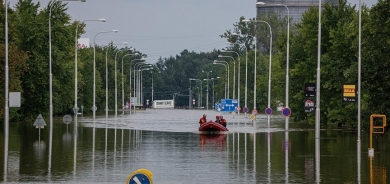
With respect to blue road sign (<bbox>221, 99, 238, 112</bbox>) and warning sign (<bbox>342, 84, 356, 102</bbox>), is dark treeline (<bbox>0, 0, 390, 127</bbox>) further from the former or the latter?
blue road sign (<bbox>221, 99, 238, 112</bbox>)

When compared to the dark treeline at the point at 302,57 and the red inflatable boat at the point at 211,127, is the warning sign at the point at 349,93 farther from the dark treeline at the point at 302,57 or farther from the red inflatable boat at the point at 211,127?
the red inflatable boat at the point at 211,127

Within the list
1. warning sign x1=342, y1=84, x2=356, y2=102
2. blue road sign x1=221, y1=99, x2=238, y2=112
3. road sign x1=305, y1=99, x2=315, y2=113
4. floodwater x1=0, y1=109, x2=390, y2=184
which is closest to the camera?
floodwater x1=0, y1=109, x2=390, y2=184

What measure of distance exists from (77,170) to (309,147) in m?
16.9

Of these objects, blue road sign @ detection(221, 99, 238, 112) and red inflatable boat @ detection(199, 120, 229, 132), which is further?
blue road sign @ detection(221, 99, 238, 112)

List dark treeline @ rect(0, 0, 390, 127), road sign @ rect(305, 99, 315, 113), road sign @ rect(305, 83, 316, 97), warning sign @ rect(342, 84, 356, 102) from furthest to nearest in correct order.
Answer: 1. road sign @ rect(305, 99, 315, 113)
2. road sign @ rect(305, 83, 316, 97)
3. dark treeline @ rect(0, 0, 390, 127)
4. warning sign @ rect(342, 84, 356, 102)

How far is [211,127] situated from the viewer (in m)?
60.9

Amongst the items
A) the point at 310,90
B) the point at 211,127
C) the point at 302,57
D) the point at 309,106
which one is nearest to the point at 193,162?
the point at 310,90

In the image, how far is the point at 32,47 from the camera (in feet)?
266

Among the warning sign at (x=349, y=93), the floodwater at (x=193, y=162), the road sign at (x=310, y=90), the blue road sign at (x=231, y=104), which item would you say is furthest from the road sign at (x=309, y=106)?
the blue road sign at (x=231, y=104)

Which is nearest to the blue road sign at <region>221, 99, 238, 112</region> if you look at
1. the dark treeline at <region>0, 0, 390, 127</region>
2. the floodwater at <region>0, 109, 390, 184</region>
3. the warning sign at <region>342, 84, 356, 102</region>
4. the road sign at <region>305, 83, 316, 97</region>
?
the dark treeline at <region>0, 0, 390, 127</region>

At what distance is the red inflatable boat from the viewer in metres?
60.4

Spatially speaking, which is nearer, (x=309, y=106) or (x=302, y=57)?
(x=309, y=106)

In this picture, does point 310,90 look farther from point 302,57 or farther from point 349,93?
point 302,57

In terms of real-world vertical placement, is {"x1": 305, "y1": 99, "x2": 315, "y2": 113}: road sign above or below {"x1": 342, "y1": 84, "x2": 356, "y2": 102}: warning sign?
below
